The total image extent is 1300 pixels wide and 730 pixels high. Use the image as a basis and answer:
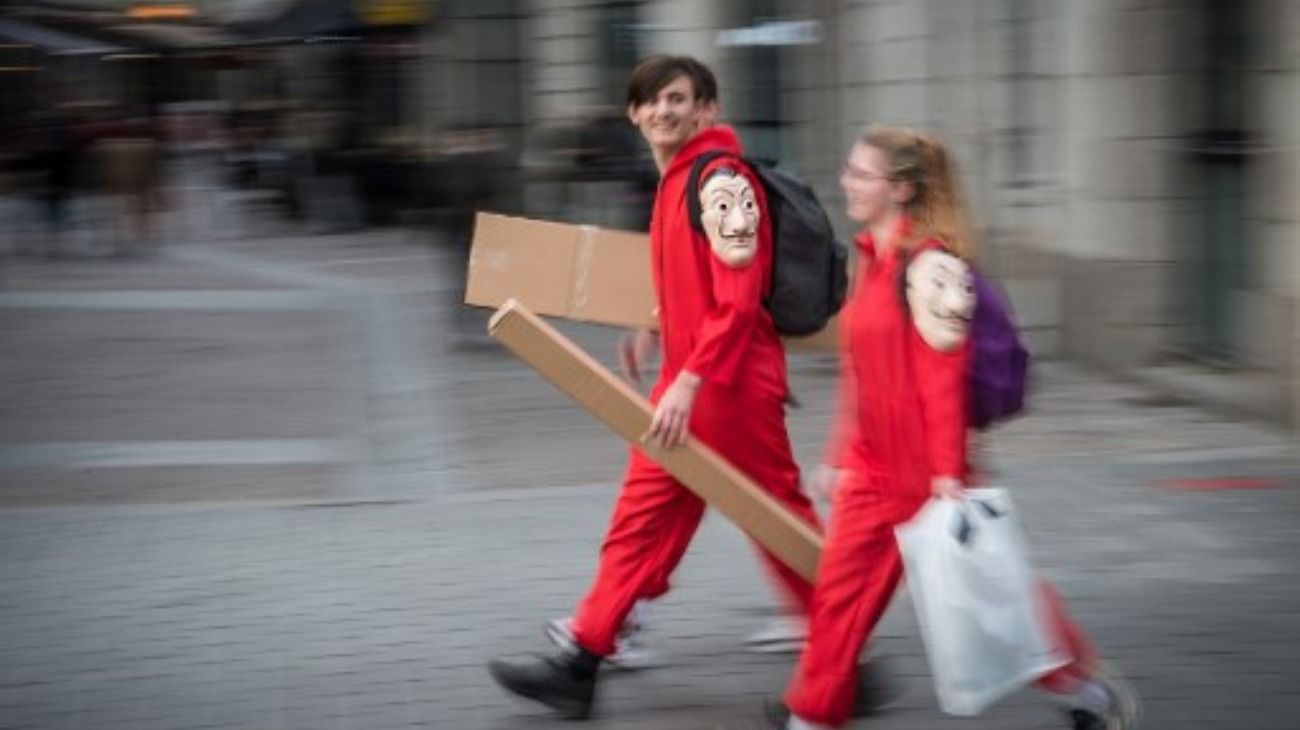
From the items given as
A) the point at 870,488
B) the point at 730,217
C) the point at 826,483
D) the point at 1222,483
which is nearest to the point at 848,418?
the point at 870,488

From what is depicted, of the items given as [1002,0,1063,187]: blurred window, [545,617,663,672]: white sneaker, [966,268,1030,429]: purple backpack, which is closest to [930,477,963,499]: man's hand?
[966,268,1030,429]: purple backpack

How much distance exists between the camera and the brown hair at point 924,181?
466 cm

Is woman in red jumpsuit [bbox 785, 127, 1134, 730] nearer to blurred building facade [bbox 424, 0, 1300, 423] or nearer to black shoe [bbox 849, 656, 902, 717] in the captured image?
black shoe [bbox 849, 656, 902, 717]

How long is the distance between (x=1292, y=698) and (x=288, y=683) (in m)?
2.60

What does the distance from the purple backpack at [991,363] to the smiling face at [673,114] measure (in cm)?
97

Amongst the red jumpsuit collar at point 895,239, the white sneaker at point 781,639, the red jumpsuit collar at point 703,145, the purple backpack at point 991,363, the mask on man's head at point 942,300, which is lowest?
the white sneaker at point 781,639

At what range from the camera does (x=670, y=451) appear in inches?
199

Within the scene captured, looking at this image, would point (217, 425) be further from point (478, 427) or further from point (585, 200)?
point (585, 200)

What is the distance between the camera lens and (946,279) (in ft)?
14.9

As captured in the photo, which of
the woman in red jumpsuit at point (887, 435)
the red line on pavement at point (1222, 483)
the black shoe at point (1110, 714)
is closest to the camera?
the woman in red jumpsuit at point (887, 435)

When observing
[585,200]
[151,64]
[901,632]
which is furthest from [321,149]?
[151,64]

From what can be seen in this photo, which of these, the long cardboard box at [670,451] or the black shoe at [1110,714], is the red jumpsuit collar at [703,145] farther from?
the black shoe at [1110,714]

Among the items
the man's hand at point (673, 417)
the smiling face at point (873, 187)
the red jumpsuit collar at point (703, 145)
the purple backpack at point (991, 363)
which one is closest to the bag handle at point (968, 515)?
the purple backpack at point (991, 363)

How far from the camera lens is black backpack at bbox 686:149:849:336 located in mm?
5211
